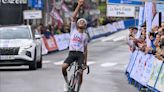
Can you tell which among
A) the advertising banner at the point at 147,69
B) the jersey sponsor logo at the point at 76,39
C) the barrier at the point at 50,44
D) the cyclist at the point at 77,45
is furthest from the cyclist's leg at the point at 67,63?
the barrier at the point at 50,44

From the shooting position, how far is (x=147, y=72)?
17.5m

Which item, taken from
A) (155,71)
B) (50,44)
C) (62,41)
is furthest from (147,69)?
(62,41)

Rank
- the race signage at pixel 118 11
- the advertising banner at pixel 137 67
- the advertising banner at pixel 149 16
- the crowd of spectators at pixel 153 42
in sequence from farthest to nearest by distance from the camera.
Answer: the race signage at pixel 118 11, the advertising banner at pixel 149 16, the advertising banner at pixel 137 67, the crowd of spectators at pixel 153 42

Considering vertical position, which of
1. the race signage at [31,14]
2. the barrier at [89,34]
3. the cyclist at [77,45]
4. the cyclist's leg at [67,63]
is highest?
the cyclist at [77,45]

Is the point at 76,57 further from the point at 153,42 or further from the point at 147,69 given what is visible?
the point at 153,42

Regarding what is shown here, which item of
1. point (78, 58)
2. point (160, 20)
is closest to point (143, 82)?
point (78, 58)

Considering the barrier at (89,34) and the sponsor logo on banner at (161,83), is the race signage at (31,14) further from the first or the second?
the sponsor logo on banner at (161,83)

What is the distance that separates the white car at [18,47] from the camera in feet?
80.2

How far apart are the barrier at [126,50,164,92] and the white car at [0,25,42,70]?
4728 millimetres

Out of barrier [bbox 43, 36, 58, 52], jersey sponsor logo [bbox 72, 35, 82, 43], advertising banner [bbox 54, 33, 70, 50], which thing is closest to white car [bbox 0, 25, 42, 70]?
jersey sponsor logo [bbox 72, 35, 82, 43]

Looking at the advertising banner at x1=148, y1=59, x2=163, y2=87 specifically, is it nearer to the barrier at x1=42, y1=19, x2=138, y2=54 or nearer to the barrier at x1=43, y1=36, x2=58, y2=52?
the barrier at x1=42, y1=19, x2=138, y2=54

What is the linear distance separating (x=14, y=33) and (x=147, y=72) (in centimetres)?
888

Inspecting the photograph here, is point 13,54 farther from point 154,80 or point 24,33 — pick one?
point 154,80

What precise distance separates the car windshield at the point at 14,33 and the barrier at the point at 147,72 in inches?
212
